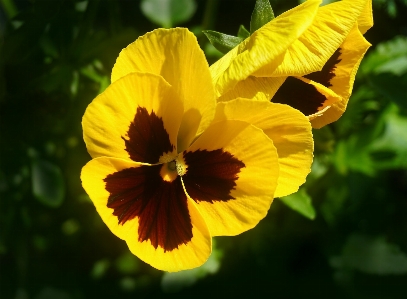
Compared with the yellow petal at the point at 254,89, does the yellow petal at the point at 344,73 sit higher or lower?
lower

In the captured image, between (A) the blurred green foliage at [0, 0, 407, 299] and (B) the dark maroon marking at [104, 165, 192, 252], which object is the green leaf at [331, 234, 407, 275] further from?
(B) the dark maroon marking at [104, 165, 192, 252]

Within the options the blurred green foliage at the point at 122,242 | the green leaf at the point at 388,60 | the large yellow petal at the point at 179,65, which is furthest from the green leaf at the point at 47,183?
the green leaf at the point at 388,60

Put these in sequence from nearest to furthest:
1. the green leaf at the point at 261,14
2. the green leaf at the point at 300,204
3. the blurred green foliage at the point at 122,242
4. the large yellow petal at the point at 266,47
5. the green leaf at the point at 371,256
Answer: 1. the large yellow petal at the point at 266,47
2. the green leaf at the point at 261,14
3. the green leaf at the point at 300,204
4. the blurred green foliage at the point at 122,242
5. the green leaf at the point at 371,256

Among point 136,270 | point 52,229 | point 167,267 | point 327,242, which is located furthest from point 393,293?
point 167,267

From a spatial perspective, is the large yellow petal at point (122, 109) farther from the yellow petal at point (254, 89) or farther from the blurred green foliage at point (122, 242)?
the blurred green foliage at point (122, 242)

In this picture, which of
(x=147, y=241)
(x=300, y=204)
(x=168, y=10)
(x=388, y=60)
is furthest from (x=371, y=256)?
(x=147, y=241)

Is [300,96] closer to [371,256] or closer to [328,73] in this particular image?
[328,73]

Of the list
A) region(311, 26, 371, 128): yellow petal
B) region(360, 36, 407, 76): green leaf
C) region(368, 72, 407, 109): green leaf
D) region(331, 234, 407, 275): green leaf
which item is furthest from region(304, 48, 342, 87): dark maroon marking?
region(331, 234, 407, 275): green leaf
